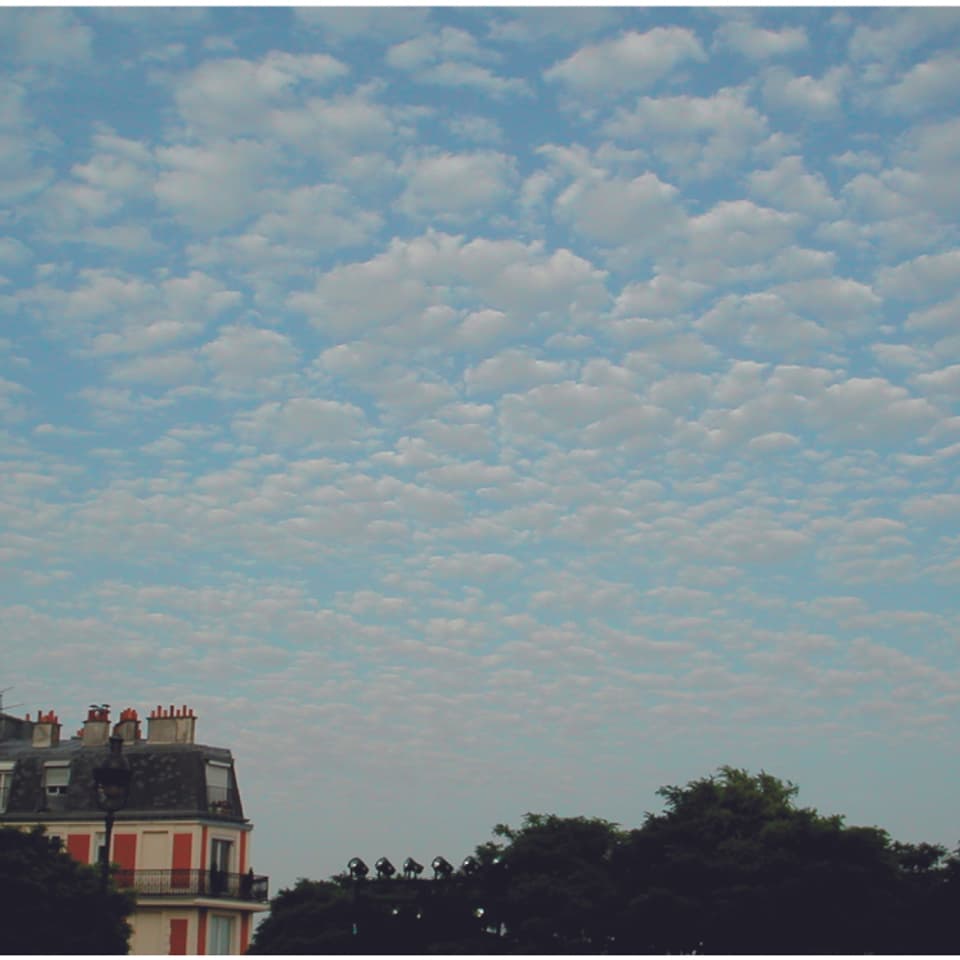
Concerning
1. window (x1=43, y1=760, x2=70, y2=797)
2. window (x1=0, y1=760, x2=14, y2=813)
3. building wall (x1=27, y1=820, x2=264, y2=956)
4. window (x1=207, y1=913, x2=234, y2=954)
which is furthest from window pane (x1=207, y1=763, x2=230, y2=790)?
window (x1=0, y1=760, x2=14, y2=813)

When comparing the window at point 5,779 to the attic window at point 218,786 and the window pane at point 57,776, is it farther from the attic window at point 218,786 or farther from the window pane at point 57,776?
the attic window at point 218,786

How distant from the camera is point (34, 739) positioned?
66.1 metres

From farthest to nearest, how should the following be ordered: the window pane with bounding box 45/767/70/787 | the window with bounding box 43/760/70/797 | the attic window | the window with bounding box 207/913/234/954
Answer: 1. the window pane with bounding box 45/767/70/787
2. the window with bounding box 43/760/70/797
3. the attic window
4. the window with bounding box 207/913/234/954

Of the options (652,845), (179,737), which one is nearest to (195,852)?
(179,737)

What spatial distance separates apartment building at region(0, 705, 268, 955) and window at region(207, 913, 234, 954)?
0.05 m

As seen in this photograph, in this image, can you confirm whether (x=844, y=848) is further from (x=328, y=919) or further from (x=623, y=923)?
(x=328, y=919)

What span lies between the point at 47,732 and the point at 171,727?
24.8ft

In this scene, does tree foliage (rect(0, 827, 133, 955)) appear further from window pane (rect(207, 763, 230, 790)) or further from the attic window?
window pane (rect(207, 763, 230, 790))

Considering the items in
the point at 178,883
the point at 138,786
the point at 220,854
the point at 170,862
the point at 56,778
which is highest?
the point at 56,778

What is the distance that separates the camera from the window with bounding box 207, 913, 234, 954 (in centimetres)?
5972

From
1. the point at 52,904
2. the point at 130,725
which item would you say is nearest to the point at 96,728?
the point at 130,725

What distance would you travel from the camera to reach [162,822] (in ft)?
196

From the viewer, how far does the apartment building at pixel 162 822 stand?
5872cm

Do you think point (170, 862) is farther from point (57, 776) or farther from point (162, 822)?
point (57, 776)
